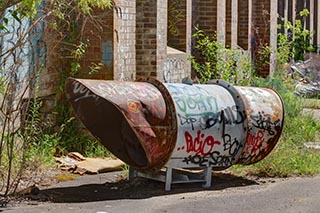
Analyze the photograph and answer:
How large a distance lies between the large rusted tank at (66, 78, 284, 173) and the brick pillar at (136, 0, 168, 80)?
4087 millimetres

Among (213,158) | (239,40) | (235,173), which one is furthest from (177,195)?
(239,40)

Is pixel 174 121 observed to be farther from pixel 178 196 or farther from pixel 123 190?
pixel 123 190

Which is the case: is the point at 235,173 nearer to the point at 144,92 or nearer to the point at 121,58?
the point at 144,92

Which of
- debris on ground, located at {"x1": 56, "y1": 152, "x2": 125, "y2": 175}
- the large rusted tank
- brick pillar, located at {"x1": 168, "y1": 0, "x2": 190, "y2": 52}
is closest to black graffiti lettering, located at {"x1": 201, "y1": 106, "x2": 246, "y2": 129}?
the large rusted tank

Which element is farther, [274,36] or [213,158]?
[274,36]

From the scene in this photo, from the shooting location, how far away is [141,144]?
30.6ft

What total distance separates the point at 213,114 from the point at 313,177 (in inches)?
89.5

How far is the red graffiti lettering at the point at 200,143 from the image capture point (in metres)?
9.58

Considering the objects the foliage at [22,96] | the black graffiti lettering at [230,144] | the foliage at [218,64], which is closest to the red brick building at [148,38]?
the foliage at [218,64]

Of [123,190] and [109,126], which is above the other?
[109,126]

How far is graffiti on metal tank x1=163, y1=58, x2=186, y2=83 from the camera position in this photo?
15547mm

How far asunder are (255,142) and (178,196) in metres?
1.61

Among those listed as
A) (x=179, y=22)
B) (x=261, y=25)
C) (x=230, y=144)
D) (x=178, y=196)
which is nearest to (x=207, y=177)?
(x=230, y=144)

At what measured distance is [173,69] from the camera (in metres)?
16.0
